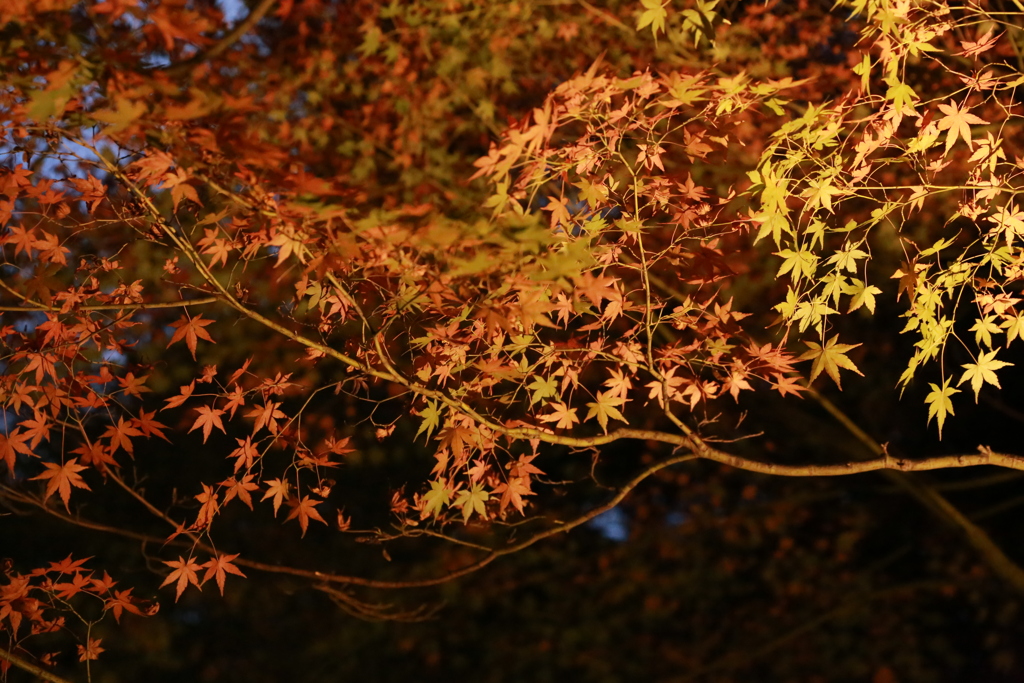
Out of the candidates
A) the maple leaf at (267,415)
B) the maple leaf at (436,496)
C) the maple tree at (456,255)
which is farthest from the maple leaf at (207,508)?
the maple leaf at (436,496)

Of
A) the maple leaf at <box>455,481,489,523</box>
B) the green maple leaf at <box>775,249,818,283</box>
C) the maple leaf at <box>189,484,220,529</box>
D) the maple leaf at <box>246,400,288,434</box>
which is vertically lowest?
the maple leaf at <box>189,484,220,529</box>

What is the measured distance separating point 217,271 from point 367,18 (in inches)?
109

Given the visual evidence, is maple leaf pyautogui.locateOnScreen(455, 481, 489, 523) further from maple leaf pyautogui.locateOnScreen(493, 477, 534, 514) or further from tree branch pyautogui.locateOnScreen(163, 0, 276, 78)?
tree branch pyautogui.locateOnScreen(163, 0, 276, 78)

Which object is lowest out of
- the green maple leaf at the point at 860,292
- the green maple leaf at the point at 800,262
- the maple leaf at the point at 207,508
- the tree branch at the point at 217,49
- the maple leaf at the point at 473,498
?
the maple leaf at the point at 207,508

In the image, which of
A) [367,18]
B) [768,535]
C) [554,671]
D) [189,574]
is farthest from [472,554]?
[189,574]

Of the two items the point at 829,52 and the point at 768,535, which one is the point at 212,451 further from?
the point at 829,52

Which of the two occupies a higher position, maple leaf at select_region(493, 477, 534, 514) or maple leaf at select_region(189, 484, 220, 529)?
maple leaf at select_region(493, 477, 534, 514)

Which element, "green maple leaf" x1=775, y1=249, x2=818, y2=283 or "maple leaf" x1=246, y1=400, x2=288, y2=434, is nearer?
"green maple leaf" x1=775, y1=249, x2=818, y2=283

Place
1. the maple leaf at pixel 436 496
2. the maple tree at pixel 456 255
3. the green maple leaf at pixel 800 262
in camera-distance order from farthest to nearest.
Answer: the maple leaf at pixel 436 496 < the green maple leaf at pixel 800 262 < the maple tree at pixel 456 255

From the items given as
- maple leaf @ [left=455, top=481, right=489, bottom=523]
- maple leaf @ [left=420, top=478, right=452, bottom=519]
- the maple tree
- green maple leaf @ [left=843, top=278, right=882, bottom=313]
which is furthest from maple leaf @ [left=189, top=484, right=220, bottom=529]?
green maple leaf @ [left=843, top=278, right=882, bottom=313]

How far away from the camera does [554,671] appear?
720cm

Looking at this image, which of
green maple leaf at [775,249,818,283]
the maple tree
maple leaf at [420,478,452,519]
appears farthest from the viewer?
maple leaf at [420,478,452,519]

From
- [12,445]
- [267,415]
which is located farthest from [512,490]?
[12,445]

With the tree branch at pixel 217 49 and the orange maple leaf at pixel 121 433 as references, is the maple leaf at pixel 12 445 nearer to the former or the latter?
the orange maple leaf at pixel 121 433
